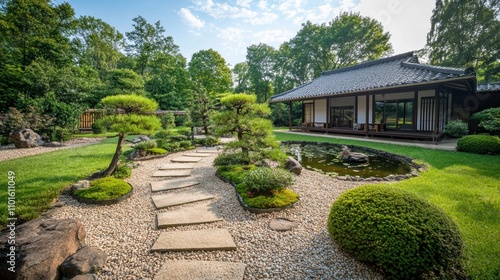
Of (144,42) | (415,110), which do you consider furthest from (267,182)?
(144,42)

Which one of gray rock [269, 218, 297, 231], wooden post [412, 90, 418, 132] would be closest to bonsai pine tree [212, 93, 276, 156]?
gray rock [269, 218, 297, 231]

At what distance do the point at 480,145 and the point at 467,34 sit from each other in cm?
1593

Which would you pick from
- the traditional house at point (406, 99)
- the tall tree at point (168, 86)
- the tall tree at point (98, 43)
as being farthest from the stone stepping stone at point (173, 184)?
the tall tree at point (98, 43)

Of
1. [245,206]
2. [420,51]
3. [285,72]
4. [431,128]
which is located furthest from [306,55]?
[245,206]

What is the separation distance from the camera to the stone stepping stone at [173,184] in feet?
14.0

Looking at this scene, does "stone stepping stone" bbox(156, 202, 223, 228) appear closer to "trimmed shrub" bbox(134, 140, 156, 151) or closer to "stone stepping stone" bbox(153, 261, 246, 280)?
"stone stepping stone" bbox(153, 261, 246, 280)

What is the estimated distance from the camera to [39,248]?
74.7 inches

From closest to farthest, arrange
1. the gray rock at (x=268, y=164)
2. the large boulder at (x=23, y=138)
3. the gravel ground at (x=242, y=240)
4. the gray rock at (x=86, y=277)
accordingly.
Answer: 1. the gray rock at (x=86, y=277)
2. the gravel ground at (x=242, y=240)
3. the gray rock at (x=268, y=164)
4. the large boulder at (x=23, y=138)

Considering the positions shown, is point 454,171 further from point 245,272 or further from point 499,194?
point 245,272

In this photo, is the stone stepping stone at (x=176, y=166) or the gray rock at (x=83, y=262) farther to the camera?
the stone stepping stone at (x=176, y=166)

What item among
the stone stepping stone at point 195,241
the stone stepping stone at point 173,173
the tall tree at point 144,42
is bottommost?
the stone stepping stone at point 195,241

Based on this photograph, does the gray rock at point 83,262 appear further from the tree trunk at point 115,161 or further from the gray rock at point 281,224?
the tree trunk at point 115,161

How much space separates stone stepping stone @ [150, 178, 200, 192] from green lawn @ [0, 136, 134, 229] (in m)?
1.55

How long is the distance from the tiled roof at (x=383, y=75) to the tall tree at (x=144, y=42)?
59.1 feet
